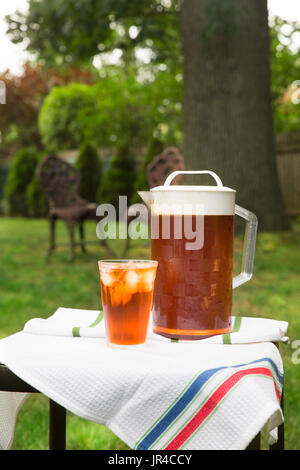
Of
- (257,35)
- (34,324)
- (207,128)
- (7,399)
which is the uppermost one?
(257,35)

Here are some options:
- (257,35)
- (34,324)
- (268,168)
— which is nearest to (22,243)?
(268,168)

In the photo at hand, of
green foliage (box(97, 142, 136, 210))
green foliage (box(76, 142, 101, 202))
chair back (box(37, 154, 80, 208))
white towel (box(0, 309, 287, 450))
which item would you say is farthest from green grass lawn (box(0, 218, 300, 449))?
green foliage (box(76, 142, 101, 202))

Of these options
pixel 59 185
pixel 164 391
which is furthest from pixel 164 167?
pixel 164 391

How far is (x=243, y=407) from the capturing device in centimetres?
77

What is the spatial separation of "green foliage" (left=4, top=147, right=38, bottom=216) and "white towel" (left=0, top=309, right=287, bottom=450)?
13166 millimetres

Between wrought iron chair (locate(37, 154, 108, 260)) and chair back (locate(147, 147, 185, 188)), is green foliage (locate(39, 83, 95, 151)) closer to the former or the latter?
A: wrought iron chair (locate(37, 154, 108, 260))

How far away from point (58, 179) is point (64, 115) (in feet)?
33.2

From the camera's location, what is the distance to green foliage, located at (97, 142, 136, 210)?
11.3 metres

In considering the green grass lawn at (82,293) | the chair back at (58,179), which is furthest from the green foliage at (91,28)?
the green grass lawn at (82,293)

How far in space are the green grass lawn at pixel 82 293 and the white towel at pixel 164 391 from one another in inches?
48.3

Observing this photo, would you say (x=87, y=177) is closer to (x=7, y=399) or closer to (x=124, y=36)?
(x=124, y=36)

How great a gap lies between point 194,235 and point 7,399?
46 centimetres

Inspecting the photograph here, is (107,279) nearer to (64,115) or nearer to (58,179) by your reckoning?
(58,179)

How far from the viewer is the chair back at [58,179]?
259 inches
